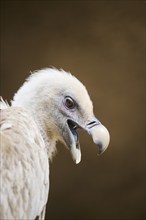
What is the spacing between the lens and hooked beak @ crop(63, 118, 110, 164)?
142 centimetres

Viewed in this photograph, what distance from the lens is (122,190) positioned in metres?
3.17

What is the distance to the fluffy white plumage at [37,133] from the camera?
1.28m

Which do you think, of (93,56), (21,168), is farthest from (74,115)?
(93,56)

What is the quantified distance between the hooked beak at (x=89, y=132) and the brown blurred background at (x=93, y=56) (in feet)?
4.05

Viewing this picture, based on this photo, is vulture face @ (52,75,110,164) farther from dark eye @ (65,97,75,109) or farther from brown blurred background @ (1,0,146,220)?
brown blurred background @ (1,0,146,220)

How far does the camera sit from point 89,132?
1.48 m

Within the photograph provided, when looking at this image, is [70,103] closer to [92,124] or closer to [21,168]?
[92,124]

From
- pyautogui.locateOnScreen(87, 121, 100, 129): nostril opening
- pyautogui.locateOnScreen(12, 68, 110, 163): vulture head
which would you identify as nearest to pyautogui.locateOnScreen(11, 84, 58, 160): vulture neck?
pyautogui.locateOnScreen(12, 68, 110, 163): vulture head

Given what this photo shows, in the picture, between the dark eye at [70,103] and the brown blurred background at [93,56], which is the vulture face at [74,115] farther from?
the brown blurred background at [93,56]

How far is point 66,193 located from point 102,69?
75 cm

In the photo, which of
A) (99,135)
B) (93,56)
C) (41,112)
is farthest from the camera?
(93,56)

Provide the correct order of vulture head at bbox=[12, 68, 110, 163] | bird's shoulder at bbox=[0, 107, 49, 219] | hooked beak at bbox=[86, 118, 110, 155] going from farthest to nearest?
vulture head at bbox=[12, 68, 110, 163] < hooked beak at bbox=[86, 118, 110, 155] < bird's shoulder at bbox=[0, 107, 49, 219]

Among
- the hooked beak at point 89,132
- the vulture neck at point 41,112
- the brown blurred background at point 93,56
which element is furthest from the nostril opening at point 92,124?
the brown blurred background at point 93,56

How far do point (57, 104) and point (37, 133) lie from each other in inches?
8.0
